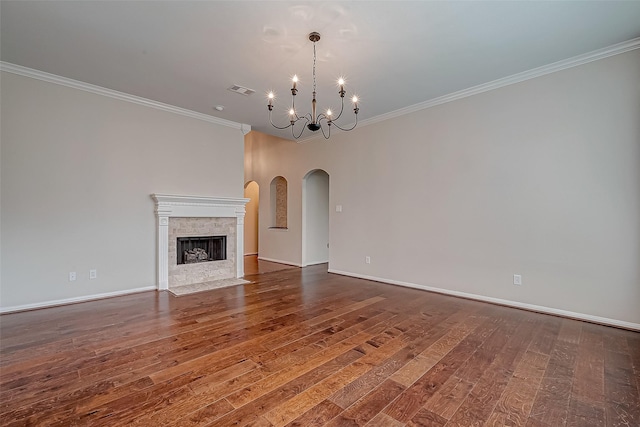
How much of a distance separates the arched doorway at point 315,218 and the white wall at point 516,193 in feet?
4.40

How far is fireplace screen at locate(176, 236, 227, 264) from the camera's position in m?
4.99

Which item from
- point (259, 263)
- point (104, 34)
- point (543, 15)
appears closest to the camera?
point (543, 15)

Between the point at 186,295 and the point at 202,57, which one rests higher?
the point at 202,57

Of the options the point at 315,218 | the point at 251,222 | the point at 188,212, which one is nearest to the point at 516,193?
the point at 315,218

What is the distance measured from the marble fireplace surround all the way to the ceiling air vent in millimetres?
1855

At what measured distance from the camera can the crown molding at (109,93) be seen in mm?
3534

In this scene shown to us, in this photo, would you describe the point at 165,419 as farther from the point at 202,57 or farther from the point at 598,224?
the point at 598,224

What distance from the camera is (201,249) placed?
5.23 metres

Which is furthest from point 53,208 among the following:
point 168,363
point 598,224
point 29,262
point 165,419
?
point 598,224

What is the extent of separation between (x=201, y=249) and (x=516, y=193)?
4.90 metres

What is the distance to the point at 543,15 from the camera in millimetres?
2584

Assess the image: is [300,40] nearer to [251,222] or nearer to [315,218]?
[315,218]

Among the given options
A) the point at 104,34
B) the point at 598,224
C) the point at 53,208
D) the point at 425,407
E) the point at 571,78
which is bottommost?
the point at 425,407

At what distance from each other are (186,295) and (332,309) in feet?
7.10
